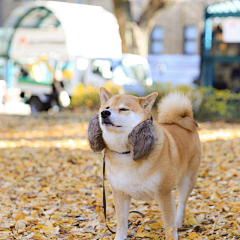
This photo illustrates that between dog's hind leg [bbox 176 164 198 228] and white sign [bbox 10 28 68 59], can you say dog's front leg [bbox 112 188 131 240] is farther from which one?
white sign [bbox 10 28 68 59]

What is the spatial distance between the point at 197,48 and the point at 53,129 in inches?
760

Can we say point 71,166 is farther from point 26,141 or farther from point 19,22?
point 19,22

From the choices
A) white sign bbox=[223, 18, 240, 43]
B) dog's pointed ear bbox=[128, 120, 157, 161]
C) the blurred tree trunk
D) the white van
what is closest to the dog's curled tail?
dog's pointed ear bbox=[128, 120, 157, 161]

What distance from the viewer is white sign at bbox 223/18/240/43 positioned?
11805 millimetres

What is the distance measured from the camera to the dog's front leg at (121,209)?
11.0ft

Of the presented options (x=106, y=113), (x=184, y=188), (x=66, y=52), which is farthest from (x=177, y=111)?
(x=66, y=52)

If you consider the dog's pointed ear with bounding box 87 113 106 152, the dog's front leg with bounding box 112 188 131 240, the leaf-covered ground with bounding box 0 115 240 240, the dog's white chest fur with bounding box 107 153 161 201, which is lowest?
the leaf-covered ground with bounding box 0 115 240 240

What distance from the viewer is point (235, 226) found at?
3.68 m

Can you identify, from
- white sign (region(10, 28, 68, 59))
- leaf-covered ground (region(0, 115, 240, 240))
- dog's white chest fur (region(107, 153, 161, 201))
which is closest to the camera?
dog's white chest fur (region(107, 153, 161, 201))

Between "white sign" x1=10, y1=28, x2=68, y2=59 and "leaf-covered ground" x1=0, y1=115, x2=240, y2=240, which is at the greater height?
"white sign" x1=10, y1=28, x2=68, y2=59

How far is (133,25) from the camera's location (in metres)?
14.3

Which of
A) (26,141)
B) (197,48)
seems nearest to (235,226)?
(26,141)

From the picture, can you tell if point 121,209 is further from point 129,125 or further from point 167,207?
point 129,125

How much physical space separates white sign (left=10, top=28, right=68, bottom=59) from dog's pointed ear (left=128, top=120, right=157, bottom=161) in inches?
488
